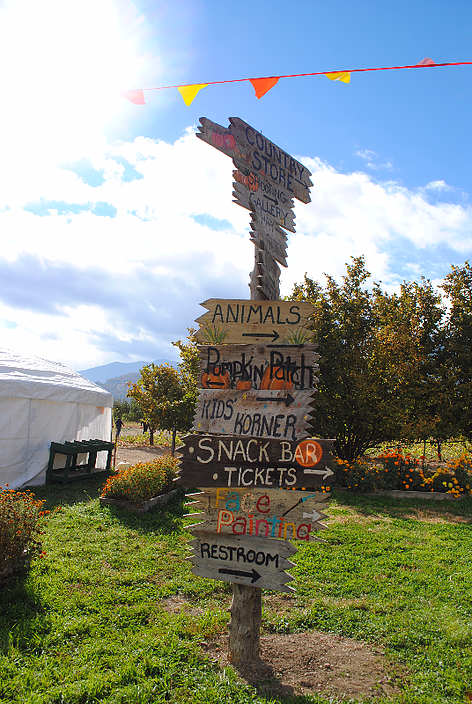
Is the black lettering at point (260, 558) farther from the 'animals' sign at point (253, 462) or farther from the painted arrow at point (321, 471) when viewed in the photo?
the painted arrow at point (321, 471)

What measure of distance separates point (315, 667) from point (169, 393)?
10726 millimetres

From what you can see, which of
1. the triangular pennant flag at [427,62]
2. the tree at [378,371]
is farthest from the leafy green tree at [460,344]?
the triangular pennant flag at [427,62]

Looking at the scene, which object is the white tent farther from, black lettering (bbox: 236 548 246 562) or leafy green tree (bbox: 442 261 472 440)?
leafy green tree (bbox: 442 261 472 440)

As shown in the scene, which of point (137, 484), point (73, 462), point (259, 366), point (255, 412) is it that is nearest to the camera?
point (255, 412)

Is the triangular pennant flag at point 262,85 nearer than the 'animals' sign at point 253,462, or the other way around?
the 'animals' sign at point 253,462

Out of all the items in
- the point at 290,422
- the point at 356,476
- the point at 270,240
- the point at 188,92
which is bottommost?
the point at 356,476

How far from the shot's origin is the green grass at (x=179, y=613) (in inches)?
123

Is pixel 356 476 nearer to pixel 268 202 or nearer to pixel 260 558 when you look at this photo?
pixel 260 558

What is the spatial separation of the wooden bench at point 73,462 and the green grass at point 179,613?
11.8 feet

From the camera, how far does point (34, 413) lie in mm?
10453

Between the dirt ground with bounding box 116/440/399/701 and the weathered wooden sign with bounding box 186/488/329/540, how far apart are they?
106cm

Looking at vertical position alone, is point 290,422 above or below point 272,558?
above

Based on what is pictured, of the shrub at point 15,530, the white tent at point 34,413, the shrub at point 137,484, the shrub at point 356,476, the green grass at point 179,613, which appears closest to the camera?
the green grass at point 179,613

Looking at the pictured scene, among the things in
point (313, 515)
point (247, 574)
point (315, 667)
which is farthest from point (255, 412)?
point (315, 667)
